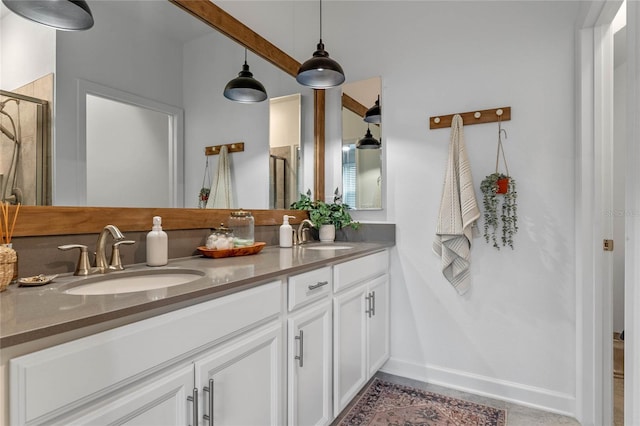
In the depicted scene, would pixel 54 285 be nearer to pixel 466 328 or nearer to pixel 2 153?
pixel 2 153

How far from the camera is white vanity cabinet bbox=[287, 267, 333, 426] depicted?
1360 millimetres

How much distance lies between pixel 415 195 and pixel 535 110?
0.82 m

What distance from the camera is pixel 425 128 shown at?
2.31 metres

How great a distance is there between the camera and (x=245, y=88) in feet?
6.55

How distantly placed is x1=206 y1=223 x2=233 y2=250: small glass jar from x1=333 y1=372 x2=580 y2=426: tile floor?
1.09 metres

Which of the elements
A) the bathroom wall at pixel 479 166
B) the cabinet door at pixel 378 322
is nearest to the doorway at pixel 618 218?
the bathroom wall at pixel 479 166

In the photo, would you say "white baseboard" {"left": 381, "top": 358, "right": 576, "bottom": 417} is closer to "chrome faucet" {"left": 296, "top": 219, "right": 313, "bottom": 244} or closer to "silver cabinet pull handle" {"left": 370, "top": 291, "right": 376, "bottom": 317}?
"silver cabinet pull handle" {"left": 370, "top": 291, "right": 376, "bottom": 317}

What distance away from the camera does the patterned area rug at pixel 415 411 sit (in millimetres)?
1849

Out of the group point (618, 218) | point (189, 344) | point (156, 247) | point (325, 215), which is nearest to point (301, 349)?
point (189, 344)

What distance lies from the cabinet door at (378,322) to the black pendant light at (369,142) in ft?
2.97

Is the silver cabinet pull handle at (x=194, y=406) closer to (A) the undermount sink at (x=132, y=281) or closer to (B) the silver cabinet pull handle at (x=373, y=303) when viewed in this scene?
(A) the undermount sink at (x=132, y=281)

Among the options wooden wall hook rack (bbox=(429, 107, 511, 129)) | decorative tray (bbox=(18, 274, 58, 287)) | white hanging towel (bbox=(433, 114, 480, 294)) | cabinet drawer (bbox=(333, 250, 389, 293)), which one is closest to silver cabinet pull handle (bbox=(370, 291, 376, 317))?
cabinet drawer (bbox=(333, 250, 389, 293))

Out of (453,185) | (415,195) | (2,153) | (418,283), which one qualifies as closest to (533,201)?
(453,185)

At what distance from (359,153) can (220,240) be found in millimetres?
1310
